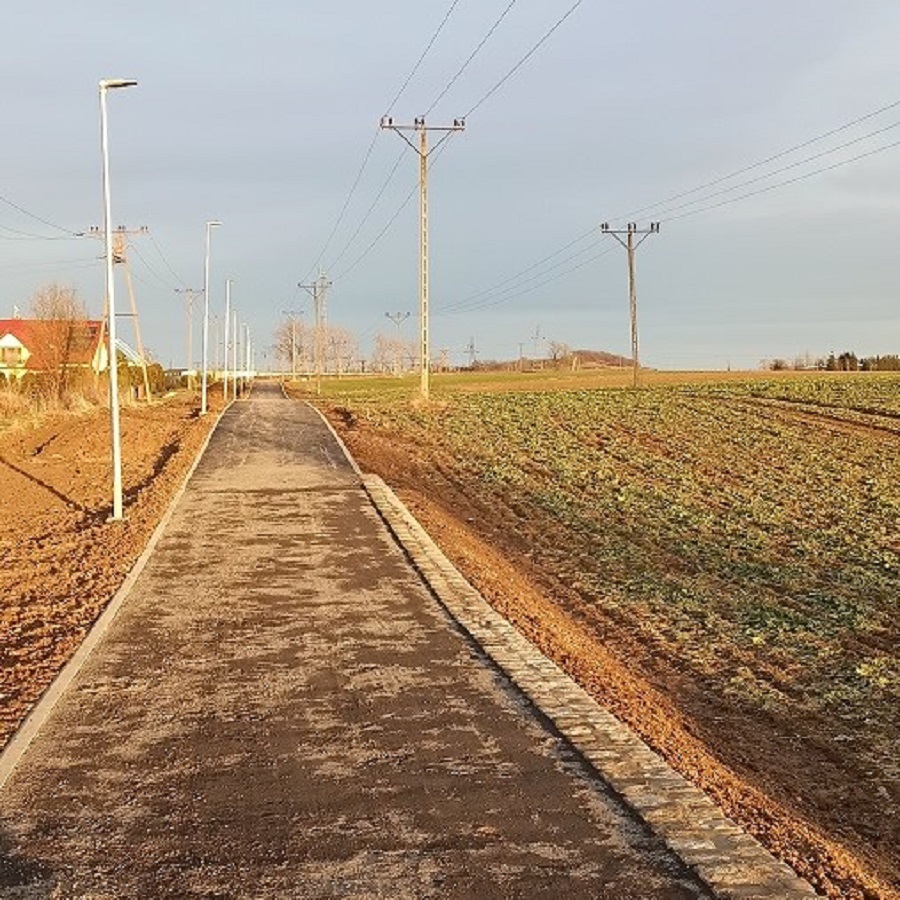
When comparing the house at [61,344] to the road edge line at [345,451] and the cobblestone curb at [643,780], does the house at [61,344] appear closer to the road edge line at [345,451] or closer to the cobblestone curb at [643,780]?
the road edge line at [345,451]

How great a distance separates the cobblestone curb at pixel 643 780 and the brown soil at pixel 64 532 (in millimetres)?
3336

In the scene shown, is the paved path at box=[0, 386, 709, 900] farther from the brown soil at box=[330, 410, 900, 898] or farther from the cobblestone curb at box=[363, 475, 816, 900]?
the brown soil at box=[330, 410, 900, 898]

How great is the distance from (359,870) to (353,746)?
5.53ft

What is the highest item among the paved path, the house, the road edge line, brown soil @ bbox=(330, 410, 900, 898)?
the house

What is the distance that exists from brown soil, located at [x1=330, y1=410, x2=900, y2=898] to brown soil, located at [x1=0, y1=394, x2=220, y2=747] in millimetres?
3890

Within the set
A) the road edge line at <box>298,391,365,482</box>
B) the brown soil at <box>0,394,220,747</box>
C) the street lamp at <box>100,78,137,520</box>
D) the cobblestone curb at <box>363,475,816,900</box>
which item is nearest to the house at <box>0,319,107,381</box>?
the brown soil at <box>0,394,220,747</box>

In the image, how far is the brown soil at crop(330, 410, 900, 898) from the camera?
5.25 m

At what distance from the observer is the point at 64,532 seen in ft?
55.1

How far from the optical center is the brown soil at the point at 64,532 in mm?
8922

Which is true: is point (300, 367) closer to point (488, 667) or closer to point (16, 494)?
point (16, 494)

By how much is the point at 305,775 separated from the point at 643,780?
1757mm

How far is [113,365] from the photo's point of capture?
17016 mm

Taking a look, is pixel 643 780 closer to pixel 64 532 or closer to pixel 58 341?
pixel 64 532

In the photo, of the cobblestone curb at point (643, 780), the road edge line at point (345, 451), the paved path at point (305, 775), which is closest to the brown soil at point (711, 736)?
the cobblestone curb at point (643, 780)
